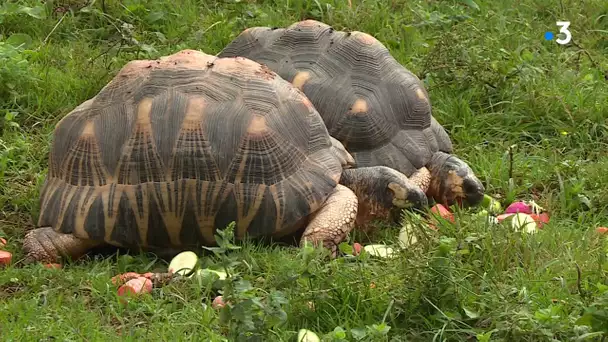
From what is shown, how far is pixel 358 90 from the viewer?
5668 millimetres

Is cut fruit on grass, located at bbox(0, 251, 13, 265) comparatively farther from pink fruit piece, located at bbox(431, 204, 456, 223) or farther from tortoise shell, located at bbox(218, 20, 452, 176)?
pink fruit piece, located at bbox(431, 204, 456, 223)

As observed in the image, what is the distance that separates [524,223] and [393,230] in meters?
0.80

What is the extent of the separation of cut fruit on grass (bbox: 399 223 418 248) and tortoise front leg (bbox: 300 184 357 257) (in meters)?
0.24

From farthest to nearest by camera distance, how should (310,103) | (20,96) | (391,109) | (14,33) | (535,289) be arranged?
(14,33)
(20,96)
(391,109)
(310,103)
(535,289)

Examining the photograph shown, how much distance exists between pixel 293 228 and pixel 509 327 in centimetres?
153

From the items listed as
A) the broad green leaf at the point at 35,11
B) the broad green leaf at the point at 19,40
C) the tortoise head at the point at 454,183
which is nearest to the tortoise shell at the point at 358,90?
the tortoise head at the point at 454,183

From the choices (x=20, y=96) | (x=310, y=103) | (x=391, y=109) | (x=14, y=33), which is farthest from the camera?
(x=14, y=33)

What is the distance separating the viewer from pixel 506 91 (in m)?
6.81

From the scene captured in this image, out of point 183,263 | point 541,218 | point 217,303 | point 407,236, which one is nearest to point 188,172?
point 183,263

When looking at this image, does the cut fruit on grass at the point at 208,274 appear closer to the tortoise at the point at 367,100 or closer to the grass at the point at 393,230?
the grass at the point at 393,230

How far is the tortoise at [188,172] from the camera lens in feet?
16.2

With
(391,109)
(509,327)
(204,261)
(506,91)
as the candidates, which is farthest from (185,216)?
(506,91)

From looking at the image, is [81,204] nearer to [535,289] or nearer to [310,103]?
[310,103]

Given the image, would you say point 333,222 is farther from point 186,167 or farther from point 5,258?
point 5,258
